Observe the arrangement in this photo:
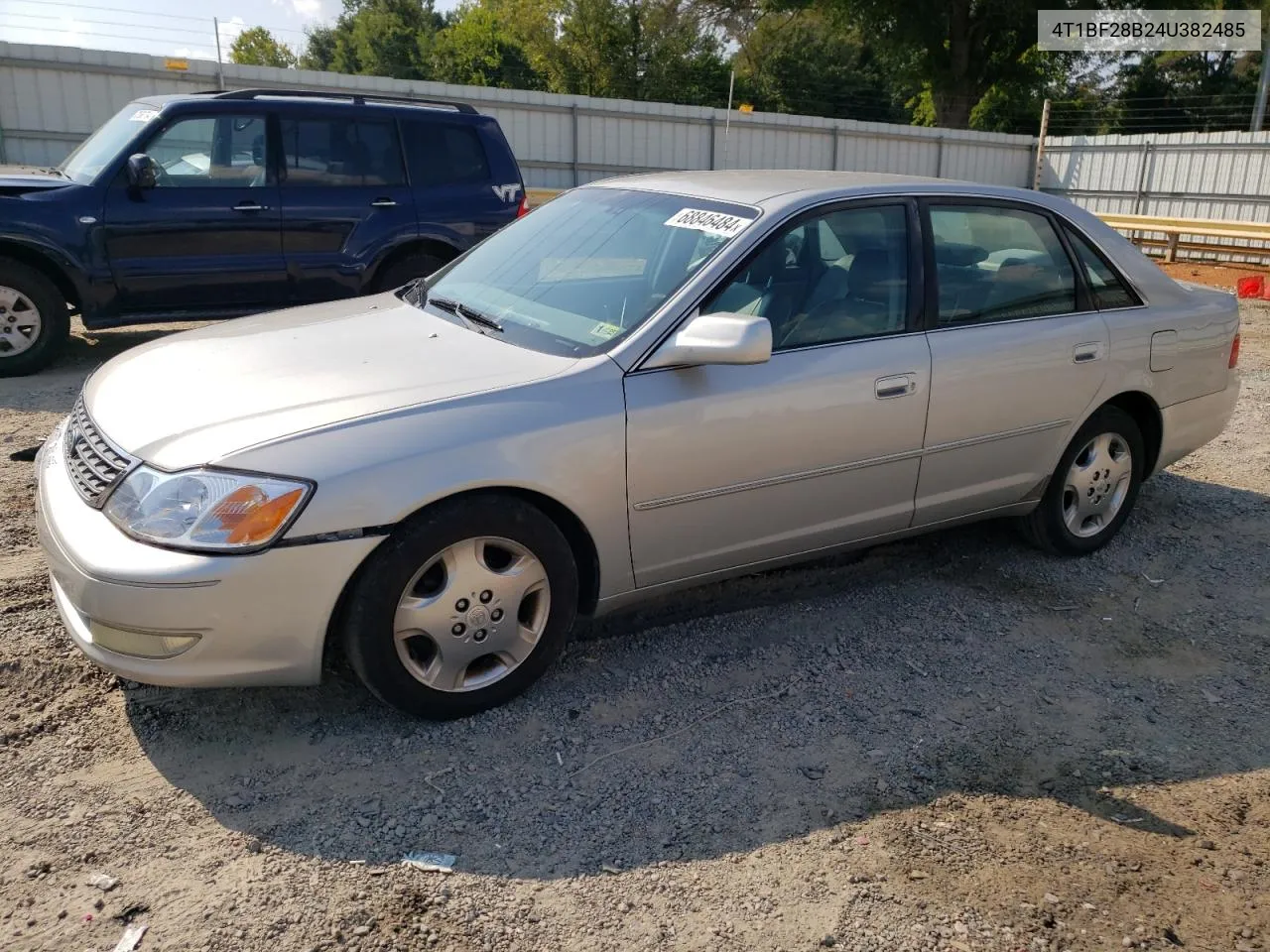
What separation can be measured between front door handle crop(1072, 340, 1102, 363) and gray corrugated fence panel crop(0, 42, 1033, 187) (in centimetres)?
1324

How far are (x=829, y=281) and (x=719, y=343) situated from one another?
840mm

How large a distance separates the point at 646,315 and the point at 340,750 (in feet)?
5.52

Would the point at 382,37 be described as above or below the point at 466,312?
above

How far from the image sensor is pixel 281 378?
10.8 ft

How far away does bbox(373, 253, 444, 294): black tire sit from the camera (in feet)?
27.2

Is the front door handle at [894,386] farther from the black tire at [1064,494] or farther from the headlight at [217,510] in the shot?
the headlight at [217,510]

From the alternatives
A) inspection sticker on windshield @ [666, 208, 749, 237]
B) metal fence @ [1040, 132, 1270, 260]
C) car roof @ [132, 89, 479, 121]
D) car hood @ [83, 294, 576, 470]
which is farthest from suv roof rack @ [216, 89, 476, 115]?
metal fence @ [1040, 132, 1270, 260]

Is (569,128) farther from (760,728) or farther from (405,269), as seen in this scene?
(760,728)

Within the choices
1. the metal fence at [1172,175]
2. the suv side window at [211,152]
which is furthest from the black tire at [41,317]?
the metal fence at [1172,175]

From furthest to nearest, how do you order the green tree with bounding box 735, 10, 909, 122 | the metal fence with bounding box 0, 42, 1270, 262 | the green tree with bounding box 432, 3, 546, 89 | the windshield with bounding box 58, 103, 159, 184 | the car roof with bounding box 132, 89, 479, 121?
the green tree with bounding box 432, 3, 546, 89 < the green tree with bounding box 735, 10, 909, 122 < the metal fence with bounding box 0, 42, 1270, 262 < the car roof with bounding box 132, 89, 479, 121 < the windshield with bounding box 58, 103, 159, 184

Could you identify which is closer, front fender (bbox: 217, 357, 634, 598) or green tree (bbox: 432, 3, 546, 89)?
front fender (bbox: 217, 357, 634, 598)

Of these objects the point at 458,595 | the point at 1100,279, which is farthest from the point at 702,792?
the point at 1100,279

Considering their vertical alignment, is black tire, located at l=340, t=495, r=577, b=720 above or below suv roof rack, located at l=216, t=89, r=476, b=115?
below

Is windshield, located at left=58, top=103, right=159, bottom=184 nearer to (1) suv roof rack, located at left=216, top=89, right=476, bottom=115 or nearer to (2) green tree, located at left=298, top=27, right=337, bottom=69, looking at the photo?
(1) suv roof rack, located at left=216, top=89, right=476, bottom=115
